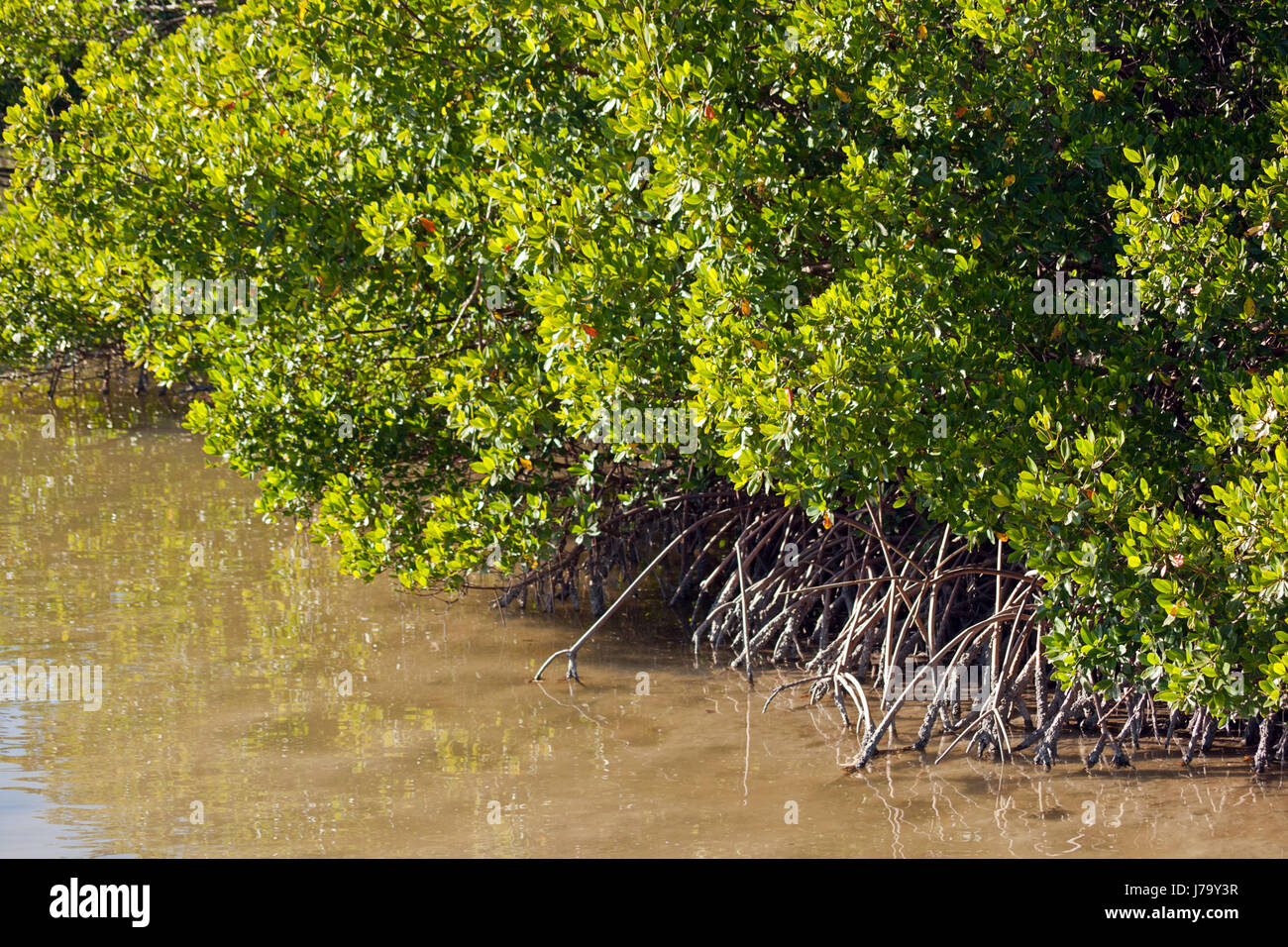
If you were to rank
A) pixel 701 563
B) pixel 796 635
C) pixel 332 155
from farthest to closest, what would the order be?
pixel 701 563
pixel 796 635
pixel 332 155

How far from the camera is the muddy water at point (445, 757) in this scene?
5402 mm

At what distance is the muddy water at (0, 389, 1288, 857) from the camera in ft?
17.7

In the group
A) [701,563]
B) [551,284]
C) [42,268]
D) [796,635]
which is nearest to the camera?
[551,284]

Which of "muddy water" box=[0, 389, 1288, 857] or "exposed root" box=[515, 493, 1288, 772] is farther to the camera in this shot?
"exposed root" box=[515, 493, 1288, 772]

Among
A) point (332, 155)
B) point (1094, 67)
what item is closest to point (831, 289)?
point (1094, 67)

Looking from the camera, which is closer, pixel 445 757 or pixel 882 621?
pixel 445 757

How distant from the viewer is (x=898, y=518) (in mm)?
7414

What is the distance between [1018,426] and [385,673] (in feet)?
12.2

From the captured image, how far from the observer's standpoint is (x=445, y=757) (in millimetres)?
6297

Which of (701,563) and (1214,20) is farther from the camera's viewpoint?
(701,563)

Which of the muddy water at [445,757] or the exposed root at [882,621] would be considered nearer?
the muddy water at [445,757]

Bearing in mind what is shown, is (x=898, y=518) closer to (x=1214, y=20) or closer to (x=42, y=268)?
(x=1214, y=20)

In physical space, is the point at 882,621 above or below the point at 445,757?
above
